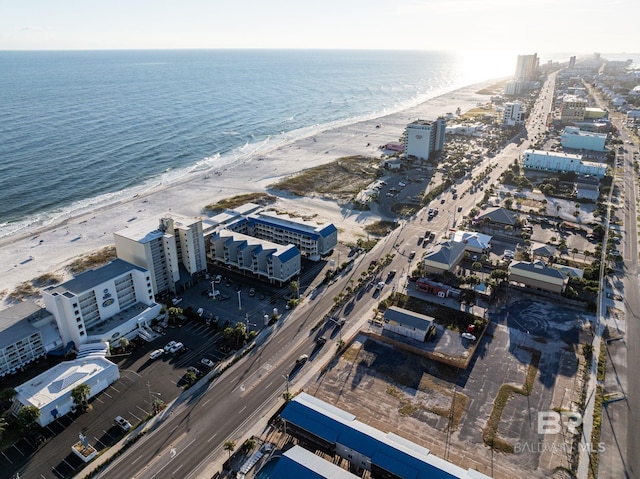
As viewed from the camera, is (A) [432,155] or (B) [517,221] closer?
(B) [517,221]

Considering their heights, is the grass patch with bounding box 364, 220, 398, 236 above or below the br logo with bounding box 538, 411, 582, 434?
above

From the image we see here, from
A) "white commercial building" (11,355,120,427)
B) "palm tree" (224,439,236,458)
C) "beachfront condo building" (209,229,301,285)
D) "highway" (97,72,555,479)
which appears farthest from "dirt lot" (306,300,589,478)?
"white commercial building" (11,355,120,427)

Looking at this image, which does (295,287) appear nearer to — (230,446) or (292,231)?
(292,231)

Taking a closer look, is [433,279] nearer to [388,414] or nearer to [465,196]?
[388,414]

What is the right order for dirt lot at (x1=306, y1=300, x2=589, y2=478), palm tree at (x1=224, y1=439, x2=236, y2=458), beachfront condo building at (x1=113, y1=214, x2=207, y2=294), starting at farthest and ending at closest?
beachfront condo building at (x1=113, y1=214, x2=207, y2=294), dirt lot at (x1=306, y1=300, x2=589, y2=478), palm tree at (x1=224, y1=439, x2=236, y2=458)

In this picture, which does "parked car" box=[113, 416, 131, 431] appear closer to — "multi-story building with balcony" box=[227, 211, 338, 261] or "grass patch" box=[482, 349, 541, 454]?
"grass patch" box=[482, 349, 541, 454]

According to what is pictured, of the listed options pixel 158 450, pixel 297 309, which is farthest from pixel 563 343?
pixel 158 450

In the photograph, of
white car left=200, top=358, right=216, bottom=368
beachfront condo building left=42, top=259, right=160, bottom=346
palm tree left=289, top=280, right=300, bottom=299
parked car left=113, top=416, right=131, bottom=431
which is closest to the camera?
parked car left=113, top=416, right=131, bottom=431
